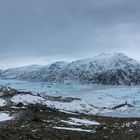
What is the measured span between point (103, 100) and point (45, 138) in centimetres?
9738

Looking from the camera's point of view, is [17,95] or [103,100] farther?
[103,100]

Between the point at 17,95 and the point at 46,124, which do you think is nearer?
the point at 46,124

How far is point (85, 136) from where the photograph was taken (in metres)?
34.0

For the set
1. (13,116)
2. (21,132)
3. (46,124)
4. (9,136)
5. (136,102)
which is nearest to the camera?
(9,136)

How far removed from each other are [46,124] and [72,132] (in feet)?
22.5

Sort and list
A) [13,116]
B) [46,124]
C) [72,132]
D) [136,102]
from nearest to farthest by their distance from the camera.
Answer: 1. [72,132]
2. [46,124]
3. [13,116]
4. [136,102]

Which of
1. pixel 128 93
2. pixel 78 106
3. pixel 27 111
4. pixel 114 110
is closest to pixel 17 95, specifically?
pixel 78 106

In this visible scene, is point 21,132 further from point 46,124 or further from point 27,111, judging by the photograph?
point 27,111

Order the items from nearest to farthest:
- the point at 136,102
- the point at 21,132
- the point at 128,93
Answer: the point at 21,132
the point at 136,102
the point at 128,93

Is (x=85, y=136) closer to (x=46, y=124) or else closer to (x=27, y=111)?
(x=46, y=124)

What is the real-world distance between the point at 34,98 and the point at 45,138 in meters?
51.1

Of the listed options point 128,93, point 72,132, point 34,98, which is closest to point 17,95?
point 34,98

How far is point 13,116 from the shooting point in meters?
47.5

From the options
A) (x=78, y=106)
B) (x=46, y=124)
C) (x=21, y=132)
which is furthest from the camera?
(x=78, y=106)
